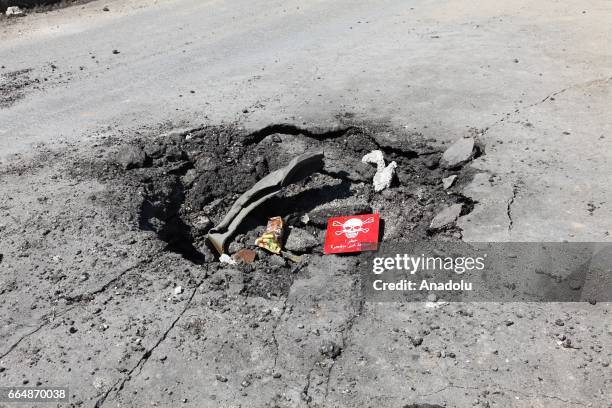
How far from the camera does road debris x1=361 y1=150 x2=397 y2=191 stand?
15.9ft

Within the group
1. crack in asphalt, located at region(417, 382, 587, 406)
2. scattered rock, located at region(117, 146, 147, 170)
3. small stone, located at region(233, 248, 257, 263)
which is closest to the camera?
crack in asphalt, located at region(417, 382, 587, 406)

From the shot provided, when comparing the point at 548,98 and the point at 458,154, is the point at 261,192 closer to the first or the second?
the point at 458,154

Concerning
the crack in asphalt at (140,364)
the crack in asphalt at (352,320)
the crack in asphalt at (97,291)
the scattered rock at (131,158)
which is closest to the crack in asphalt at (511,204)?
the crack in asphalt at (352,320)

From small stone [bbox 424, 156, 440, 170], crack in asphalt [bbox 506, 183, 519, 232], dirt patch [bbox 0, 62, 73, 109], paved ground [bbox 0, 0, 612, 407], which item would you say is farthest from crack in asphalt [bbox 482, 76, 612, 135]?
dirt patch [bbox 0, 62, 73, 109]

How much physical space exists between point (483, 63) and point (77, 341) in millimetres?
5530

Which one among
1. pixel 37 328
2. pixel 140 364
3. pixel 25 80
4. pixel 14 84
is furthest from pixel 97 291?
pixel 25 80

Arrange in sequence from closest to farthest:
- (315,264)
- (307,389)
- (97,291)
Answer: (307,389), (97,291), (315,264)

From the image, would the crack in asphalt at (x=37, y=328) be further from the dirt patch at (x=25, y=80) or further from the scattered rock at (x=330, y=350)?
the dirt patch at (x=25, y=80)

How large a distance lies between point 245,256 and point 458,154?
204 centimetres

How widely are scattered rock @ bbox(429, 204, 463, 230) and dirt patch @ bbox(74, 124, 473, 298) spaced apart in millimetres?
52

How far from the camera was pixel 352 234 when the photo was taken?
4.27m

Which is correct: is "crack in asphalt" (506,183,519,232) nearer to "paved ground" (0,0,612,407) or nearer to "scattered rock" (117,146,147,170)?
"paved ground" (0,0,612,407)

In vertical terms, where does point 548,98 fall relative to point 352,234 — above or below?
above

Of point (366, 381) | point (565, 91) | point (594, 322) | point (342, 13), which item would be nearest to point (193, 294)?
point (366, 381)
